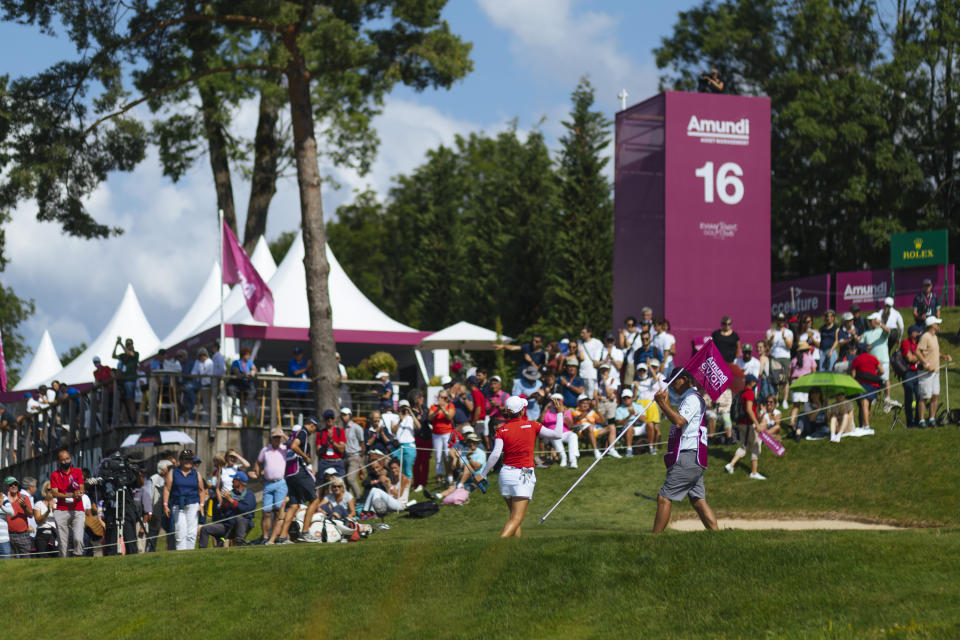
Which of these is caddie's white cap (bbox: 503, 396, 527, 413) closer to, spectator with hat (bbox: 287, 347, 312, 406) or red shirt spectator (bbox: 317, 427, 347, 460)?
red shirt spectator (bbox: 317, 427, 347, 460)

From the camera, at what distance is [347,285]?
34.0 m

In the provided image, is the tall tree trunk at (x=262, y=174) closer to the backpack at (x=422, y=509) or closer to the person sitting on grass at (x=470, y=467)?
the person sitting on grass at (x=470, y=467)

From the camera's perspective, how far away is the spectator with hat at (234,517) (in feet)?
63.7

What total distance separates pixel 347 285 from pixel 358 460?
40.4 ft

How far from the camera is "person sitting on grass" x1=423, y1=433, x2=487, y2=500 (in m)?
21.5

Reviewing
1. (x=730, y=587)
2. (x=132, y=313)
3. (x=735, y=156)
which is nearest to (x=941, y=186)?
(x=735, y=156)

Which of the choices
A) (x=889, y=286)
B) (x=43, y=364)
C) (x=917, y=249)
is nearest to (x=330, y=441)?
(x=889, y=286)

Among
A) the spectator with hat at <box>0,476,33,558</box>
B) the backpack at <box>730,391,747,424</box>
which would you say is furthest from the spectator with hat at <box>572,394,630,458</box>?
the spectator with hat at <box>0,476,33,558</box>

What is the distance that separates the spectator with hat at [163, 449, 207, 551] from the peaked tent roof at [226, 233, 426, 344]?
39.6 feet

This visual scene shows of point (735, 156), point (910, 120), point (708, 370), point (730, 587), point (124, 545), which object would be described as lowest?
point (124, 545)

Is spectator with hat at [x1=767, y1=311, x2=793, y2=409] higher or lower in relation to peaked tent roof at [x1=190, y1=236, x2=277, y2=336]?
lower

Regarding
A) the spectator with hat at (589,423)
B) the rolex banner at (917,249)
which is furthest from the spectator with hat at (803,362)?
the rolex banner at (917,249)

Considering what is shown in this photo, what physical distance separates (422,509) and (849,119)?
3173 centimetres

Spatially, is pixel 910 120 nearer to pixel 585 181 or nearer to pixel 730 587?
pixel 585 181
